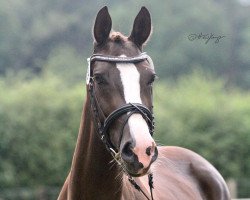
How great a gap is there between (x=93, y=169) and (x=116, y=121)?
45 centimetres

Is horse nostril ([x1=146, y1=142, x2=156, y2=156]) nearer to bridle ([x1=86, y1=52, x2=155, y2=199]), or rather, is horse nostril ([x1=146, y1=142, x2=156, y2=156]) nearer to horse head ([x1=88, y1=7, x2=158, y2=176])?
horse head ([x1=88, y1=7, x2=158, y2=176])

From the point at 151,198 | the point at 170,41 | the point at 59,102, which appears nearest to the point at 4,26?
the point at 170,41

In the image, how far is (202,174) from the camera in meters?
6.65

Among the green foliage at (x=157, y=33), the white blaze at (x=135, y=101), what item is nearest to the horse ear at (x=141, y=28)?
the white blaze at (x=135, y=101)

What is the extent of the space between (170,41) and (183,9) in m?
2.32

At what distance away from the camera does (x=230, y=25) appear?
40.4 m

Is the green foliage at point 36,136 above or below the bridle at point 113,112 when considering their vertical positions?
below

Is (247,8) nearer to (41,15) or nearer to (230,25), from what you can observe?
(230,25)

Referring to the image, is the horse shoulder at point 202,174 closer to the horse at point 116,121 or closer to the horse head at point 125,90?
the horse at point 116,121

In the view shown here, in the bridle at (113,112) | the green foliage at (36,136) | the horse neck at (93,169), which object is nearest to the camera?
the bridle at (113,112)

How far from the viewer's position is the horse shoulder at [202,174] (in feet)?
21.6

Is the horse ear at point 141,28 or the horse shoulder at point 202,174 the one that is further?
the horse shoulder at point 202,174

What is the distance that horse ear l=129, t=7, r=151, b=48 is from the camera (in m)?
4.39

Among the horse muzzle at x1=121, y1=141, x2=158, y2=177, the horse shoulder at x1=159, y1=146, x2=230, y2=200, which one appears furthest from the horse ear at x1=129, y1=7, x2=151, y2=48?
the horse shoulder at x1=159, y1=146, x2=230, y2=200
